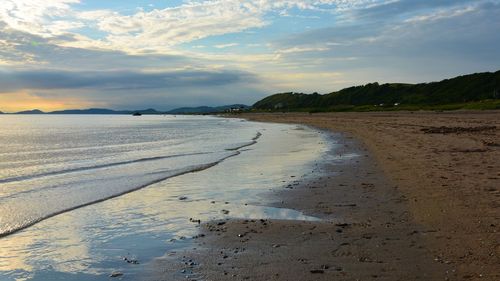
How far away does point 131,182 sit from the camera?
15.7 metres

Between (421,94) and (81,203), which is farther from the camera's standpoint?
(421,94)

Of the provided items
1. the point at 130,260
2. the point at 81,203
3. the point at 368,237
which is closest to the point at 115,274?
the point at 130,260

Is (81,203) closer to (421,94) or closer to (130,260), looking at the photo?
(130,260)

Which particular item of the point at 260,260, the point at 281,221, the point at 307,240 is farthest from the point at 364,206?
the point at 260,260

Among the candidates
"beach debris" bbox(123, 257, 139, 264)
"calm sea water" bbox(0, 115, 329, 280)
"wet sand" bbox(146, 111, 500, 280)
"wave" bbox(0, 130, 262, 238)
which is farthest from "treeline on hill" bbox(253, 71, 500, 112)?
"beach debris" bbox(123, 257, 139, 264)

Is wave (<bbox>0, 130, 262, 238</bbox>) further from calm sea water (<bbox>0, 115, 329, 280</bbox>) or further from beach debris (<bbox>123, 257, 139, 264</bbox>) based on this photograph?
beach debris (<bbox>123, 257, 139, 264</bbox>)

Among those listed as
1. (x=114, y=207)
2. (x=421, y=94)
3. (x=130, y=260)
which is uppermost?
(x=421, y=94)

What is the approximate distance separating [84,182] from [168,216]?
7.18 meters

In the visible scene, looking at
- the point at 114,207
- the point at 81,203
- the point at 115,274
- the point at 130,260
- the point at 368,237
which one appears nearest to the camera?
the point at 115,274

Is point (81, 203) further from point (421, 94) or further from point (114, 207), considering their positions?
point (421, 94)

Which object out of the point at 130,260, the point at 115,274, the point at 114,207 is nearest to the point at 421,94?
the point at 114,207

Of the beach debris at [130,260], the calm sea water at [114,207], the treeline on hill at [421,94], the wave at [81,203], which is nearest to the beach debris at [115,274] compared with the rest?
the calm sea water at [114,207]

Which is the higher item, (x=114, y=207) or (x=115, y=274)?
(x=115, y=274)

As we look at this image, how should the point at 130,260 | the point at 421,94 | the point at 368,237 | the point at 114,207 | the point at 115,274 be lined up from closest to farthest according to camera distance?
1. the point at 115,274
2. the point at 130,260
3. the point at 368,237
4. the point at 114,207
5. the point at 421,94
